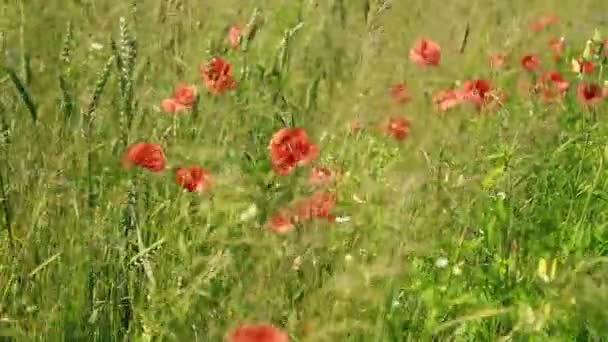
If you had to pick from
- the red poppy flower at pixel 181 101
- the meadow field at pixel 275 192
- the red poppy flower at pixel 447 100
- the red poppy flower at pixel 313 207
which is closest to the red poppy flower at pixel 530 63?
the meadow field at pixel 275 192

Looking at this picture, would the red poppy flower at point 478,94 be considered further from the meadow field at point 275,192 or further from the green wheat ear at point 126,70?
the green wheat ear at point 126,70

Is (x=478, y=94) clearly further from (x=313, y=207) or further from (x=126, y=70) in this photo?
(x=126, y=70)

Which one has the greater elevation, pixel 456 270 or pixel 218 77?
pixel 218 77

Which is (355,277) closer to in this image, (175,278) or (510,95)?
(175,278)

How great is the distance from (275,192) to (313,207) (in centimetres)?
17

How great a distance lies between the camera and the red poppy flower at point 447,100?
2326 millimetres

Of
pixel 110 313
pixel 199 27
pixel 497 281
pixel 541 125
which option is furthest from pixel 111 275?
pixel 199 27

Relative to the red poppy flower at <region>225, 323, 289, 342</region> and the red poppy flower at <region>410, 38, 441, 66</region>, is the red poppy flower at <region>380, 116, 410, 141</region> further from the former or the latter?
the red poppy flower at <region>225, 323, 289, 342</region>

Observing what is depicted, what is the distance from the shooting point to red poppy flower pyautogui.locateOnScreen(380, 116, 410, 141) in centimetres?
227

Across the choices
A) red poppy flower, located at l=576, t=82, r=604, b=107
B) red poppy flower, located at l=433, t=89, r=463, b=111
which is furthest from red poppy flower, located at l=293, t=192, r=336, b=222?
red poppy flower, located at l=576, t=82, r=604, b=107

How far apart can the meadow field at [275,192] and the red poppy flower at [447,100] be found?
0.01m

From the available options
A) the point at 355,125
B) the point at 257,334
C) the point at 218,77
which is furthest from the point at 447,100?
the point at 257,334

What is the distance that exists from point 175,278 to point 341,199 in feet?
1.42

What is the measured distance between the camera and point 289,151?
1.77 meters
